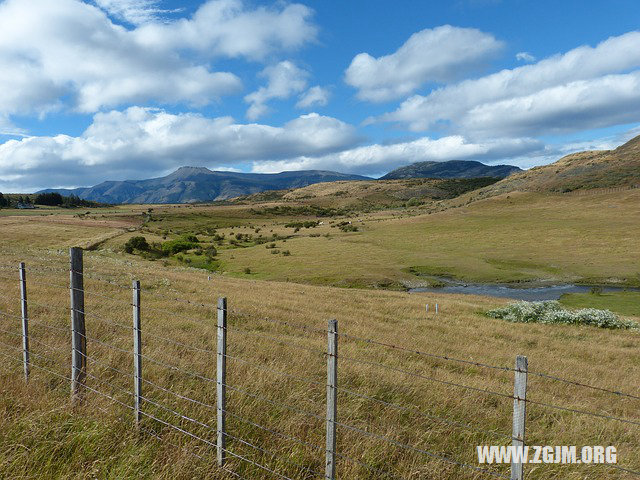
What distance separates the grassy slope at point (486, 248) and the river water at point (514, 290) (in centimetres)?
363

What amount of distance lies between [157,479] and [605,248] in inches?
3252

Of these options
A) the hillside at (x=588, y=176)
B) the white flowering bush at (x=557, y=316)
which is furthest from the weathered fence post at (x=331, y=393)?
the hillside at (x=588, y=176)

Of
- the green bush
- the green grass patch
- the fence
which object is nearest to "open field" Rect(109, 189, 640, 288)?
the green bush

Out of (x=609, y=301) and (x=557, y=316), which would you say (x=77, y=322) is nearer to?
(x=557, y=316)

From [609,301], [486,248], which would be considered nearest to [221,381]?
[609,301]

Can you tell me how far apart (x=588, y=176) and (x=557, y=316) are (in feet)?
468

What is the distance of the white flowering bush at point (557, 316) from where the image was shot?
2773 cm

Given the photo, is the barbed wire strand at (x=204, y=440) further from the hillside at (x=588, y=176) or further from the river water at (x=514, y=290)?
the hillside at (x=588, y=176)

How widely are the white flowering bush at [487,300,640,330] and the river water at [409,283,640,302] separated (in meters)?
18.0

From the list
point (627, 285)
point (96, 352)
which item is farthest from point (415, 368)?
point (627, 285)

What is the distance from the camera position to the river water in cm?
4784

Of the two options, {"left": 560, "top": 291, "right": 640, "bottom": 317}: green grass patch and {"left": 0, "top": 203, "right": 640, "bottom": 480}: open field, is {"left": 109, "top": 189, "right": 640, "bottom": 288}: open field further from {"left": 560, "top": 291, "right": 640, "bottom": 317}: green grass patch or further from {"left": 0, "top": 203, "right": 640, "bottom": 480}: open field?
{"left": 0, "top": 203, "right": 640, "bottom": 480}: open field

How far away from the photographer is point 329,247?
80.6 m

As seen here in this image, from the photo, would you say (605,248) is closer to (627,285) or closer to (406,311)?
(627,285)
